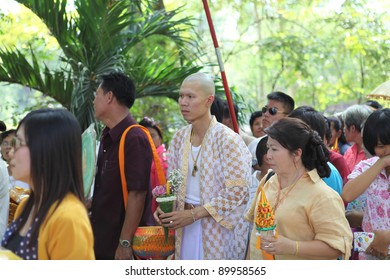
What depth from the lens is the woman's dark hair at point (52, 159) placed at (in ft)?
8.34

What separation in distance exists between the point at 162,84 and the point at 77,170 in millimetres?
4672

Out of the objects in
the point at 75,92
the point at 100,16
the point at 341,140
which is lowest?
the point at 341,140

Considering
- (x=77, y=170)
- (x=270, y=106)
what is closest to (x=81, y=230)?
(x=77, y=170)

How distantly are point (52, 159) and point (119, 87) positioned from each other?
2.06m

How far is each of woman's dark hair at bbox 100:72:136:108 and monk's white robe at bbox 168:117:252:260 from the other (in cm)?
55

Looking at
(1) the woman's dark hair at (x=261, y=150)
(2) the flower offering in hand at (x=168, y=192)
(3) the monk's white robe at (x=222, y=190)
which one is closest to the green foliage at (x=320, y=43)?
(1) the woman's dark hair at (x=261, y=150)

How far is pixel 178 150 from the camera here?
181 inches

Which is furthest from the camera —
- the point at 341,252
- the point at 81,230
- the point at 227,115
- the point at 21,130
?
the point at 227,115

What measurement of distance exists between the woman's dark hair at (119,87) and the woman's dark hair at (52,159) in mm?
1955

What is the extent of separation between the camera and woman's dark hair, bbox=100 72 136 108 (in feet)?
15.0

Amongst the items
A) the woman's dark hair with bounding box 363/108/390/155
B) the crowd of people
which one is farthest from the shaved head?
the woman's dark hair with bounding box 363/108/390/155

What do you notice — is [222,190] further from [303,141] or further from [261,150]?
[261,150]

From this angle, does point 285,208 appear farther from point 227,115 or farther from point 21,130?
point 227,115

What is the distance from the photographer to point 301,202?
11.3 feet
